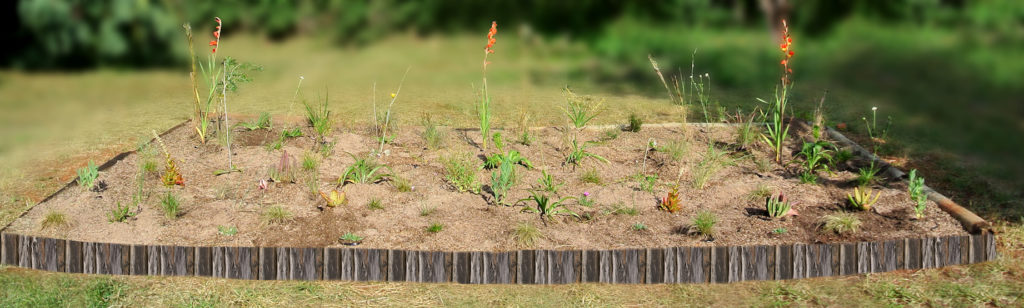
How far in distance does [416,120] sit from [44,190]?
2.79 metres

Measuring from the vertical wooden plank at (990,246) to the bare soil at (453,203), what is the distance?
5.0 inches

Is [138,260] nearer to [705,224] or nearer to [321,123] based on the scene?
[321,123]

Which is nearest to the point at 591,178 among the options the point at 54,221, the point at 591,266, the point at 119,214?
the point at 591,266

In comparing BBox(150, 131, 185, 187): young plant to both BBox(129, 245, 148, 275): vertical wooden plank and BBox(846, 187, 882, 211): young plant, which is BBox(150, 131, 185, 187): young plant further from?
BBox(846, 187, 882, 211): young plant

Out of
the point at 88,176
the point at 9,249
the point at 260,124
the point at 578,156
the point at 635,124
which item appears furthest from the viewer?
the point at 635,124

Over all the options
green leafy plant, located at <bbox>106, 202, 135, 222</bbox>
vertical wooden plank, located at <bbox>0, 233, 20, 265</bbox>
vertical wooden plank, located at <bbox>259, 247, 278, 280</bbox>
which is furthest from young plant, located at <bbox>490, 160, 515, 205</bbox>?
vertical wooden plank, located at <bbox>0, 233, 20, 265</bbox>

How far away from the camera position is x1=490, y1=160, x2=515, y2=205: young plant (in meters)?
5.05

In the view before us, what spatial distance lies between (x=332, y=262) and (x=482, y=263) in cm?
66

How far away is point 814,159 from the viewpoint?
18.3 feet

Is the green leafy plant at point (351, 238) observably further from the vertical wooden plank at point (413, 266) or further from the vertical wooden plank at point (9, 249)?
the vertical wooden plank at point (9, 249)

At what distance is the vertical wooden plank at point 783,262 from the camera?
14.7 feet

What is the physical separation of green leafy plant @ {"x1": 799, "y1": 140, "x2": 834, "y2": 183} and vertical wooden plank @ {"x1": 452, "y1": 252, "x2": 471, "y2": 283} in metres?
2.06

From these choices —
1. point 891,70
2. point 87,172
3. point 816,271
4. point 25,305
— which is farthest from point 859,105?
point 25,305

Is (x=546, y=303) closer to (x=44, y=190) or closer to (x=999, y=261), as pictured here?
(x=999, y=261)
